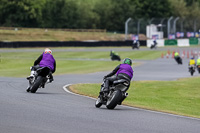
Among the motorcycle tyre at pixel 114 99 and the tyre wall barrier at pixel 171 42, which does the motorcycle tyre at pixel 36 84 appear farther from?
the tyre wall barrier at pixel 171 42

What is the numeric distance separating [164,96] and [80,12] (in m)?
92.4

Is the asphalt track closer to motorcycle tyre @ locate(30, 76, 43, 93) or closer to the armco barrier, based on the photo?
motorcycle tyre @ locate(30, 76, 43, 93)

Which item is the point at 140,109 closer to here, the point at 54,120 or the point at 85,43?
the point at 54,120

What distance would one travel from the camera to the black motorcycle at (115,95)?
1233 cm

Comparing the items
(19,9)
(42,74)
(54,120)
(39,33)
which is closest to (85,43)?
(39,33)

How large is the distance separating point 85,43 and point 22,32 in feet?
45.4

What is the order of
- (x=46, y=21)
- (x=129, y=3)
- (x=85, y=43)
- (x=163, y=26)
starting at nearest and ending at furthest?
(x=85, y=43)
(x=163, y=26)
(x=46, y=21)
(x=129, y=3)

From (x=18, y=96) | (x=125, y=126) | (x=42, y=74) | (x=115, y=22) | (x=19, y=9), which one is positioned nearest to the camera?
(x=125, y=126)

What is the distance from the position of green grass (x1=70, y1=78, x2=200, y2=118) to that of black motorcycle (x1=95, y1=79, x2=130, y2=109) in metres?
1.34

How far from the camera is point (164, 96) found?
1828 centimetres

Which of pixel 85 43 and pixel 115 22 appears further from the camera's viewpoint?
pixel 115 22

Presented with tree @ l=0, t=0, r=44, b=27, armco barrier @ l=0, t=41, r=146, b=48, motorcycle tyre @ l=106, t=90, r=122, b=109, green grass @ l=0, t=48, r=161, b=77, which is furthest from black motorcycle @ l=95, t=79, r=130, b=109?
tree @ l=0, t=0, r=44, b=27

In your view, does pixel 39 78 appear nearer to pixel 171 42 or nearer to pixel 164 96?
pixel 164 96

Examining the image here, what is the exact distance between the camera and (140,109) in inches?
514
